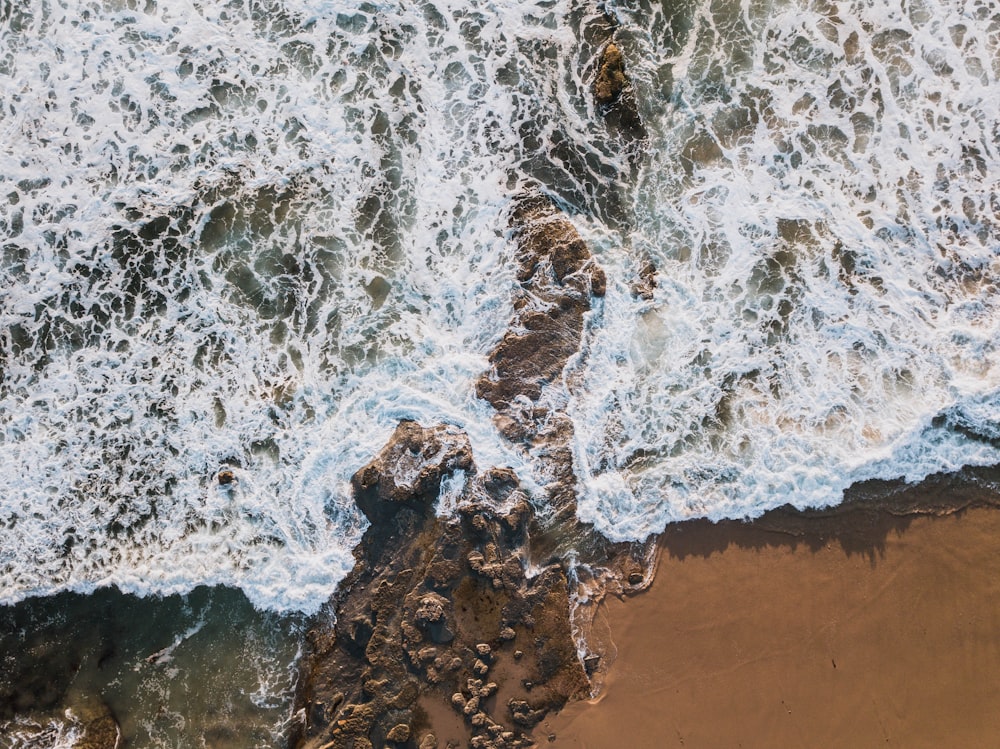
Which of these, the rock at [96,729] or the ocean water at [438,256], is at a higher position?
the ocean water at [438,256]

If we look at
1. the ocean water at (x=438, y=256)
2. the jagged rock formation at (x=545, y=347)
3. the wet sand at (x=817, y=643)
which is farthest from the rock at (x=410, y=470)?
the wet sand at (x=817, y=643)

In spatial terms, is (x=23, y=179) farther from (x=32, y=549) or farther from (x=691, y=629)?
(x=691, y=629)

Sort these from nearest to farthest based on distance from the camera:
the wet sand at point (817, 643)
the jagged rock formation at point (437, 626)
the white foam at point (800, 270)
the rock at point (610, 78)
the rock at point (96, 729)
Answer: the wet sand at point (817, 643), the jagged rock formation at point (437, 626), the rock at point (96, 729), the white foam at point (800, 270), the rock at point (610, 78)

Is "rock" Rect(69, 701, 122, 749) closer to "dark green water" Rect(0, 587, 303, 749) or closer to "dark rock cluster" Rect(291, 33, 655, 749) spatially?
"dark green water" Rect(0, 587, 303, 749)

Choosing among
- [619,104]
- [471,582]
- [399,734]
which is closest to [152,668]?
[399,734]

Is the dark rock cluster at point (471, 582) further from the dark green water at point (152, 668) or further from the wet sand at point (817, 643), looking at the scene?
the dark green water at point (152, 668)
